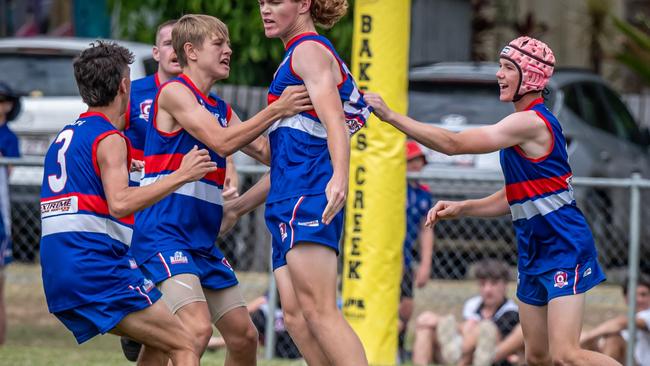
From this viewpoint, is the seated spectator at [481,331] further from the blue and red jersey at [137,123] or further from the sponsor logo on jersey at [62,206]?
the sponsor logo on jersey at [62,206]

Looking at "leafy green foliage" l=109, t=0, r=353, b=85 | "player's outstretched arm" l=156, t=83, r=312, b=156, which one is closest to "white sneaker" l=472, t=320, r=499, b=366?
"player's outstretched arm" l=156, t=83, r=312, b=156

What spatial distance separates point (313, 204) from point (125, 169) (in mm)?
869

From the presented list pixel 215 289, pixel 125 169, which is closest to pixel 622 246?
pixel 215 289

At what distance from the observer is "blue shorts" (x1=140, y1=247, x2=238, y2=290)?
6.35 m

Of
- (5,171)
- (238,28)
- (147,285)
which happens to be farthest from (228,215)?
(238,28)

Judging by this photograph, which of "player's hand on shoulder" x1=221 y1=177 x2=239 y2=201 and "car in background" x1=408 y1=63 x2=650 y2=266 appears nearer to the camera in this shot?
"player's hand on shoulder" x1=221 y1=177 x2=239 y2=201

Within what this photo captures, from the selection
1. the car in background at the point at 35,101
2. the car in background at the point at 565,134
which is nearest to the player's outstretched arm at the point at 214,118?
the car in background at the point at 35,101

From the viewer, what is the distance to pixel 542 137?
6.54 m

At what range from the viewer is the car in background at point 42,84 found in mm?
12016

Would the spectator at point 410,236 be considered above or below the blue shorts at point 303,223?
below

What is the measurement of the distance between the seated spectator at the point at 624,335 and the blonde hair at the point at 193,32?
450 cm

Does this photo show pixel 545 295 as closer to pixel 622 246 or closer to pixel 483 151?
pixel 483 151

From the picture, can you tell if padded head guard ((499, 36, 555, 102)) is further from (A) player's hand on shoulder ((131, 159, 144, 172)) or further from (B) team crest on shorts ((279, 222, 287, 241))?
(A) player's hand on shoulder ((131, 159, 144, 172))

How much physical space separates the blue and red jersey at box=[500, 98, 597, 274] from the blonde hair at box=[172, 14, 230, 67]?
1.57 meters
